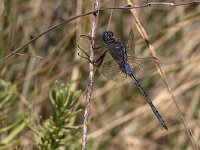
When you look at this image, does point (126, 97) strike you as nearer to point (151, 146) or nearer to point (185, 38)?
point (151, 146)

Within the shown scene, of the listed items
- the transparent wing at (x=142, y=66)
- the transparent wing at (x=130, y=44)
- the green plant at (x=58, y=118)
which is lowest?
the green plant at (x=58, y=118)

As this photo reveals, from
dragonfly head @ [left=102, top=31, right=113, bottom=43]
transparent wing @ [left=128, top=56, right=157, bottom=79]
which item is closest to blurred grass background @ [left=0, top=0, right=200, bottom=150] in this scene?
transparent wing @ [left=128, top=56, right=157, bottom=79]

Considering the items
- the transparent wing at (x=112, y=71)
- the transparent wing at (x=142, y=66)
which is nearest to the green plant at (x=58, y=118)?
the transparent wing at (x=112, y=71)

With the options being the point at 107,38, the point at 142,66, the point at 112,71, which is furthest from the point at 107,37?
the point at 142,66

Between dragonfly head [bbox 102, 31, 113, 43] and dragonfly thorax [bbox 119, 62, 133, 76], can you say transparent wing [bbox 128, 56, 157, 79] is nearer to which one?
dragonfly thorax [bbox 119, 62, 133, 76]

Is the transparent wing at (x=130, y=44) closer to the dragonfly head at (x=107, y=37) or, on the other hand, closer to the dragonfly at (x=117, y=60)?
the dragonfly at (x=117, y=60)

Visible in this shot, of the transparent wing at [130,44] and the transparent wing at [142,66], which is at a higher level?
the transparent wing at [130,44]

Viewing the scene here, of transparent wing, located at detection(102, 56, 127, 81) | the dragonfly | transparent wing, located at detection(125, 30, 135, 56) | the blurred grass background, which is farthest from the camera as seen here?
the blurred grass background
